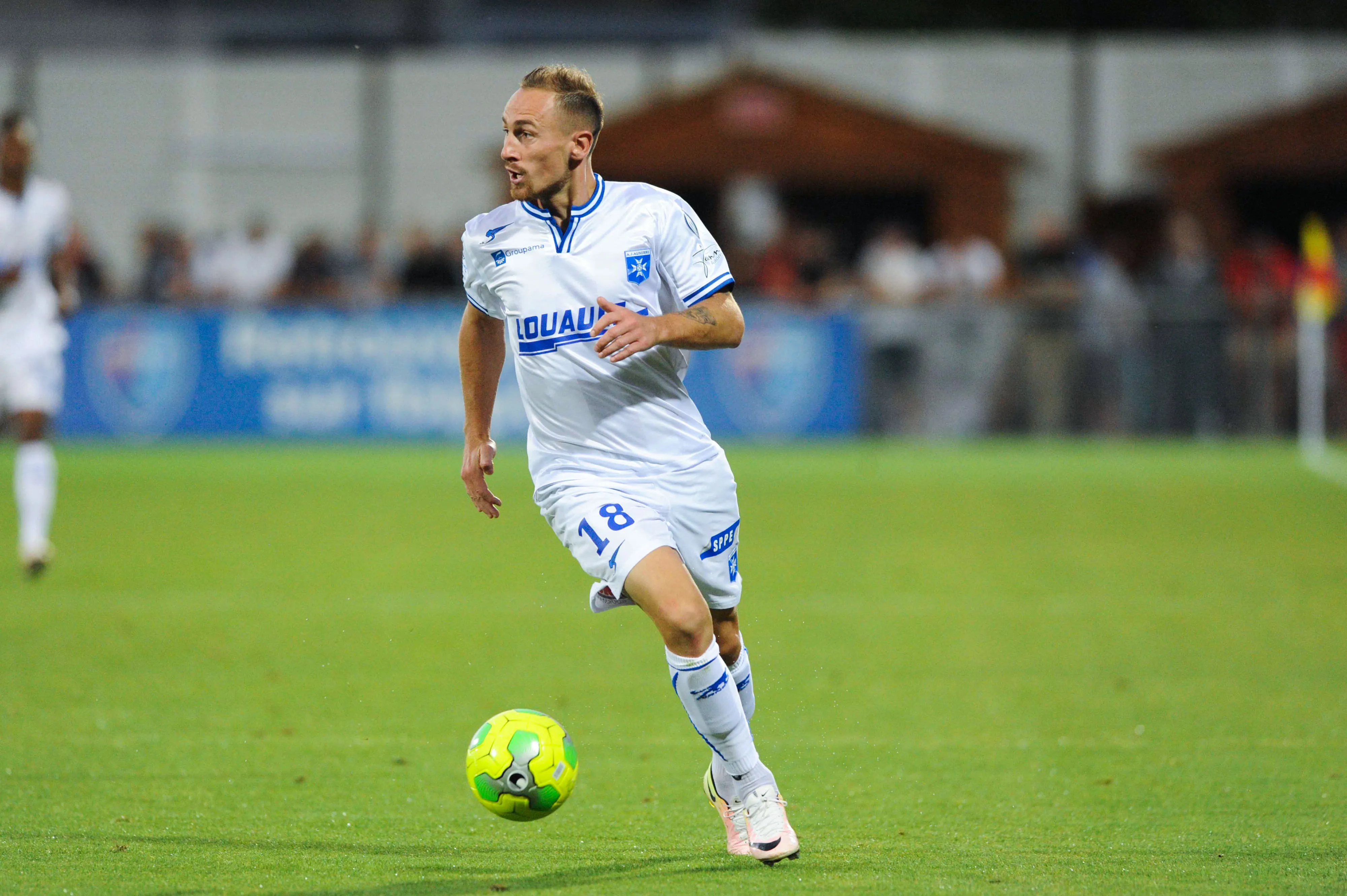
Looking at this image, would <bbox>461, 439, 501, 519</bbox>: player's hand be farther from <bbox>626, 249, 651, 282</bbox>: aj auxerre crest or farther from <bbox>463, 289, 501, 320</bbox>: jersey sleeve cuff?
<bbox>626, 249, 651, 282</bbox>: aj auxerre crest

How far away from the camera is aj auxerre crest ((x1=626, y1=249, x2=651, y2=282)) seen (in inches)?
210

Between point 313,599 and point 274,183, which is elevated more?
point 274,183

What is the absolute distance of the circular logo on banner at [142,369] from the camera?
2112 cm

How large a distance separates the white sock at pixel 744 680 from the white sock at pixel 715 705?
37 cm

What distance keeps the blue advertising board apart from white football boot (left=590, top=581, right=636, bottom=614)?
50.9 ft

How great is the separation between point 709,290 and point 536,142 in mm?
655

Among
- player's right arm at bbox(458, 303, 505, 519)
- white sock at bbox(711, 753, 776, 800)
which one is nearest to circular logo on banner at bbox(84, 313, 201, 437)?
player's right arm at bbox(458, 303, 505, 519)

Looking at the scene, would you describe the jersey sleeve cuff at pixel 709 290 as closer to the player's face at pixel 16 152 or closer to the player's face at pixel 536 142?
the player's face at pixel 536 142

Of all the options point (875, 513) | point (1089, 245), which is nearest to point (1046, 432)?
point (1089, 245)

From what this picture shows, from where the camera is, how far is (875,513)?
15.1 metres

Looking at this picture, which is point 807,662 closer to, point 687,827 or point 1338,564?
point 687,827

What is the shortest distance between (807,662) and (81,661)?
3379mm

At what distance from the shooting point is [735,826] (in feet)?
17.0

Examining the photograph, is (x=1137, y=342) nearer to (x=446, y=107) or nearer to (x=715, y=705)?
(x=446, y=107)
